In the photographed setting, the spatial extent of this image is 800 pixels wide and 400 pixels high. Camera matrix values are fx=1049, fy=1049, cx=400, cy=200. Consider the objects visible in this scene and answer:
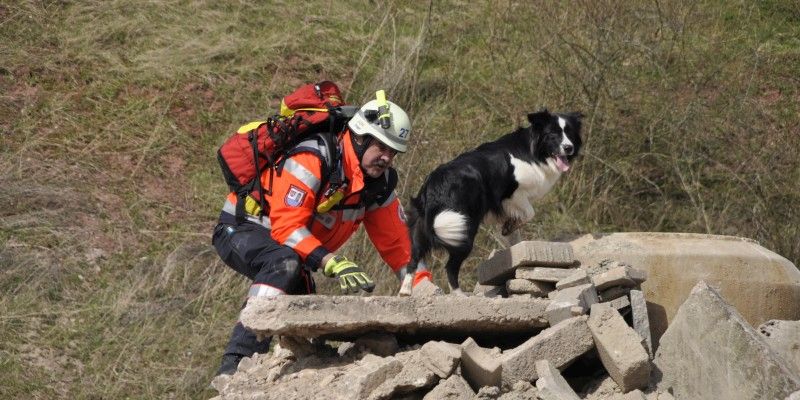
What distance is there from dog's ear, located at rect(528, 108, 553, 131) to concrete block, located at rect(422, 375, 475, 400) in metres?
3.26

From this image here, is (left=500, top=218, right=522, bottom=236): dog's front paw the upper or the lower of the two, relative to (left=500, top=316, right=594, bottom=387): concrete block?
lower

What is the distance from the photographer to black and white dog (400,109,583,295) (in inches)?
269

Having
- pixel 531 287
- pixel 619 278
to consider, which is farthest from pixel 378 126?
pixel 619 278

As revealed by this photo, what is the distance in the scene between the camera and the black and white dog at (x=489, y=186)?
22.4 feet

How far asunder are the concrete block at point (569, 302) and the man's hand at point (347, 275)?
2.81 feet

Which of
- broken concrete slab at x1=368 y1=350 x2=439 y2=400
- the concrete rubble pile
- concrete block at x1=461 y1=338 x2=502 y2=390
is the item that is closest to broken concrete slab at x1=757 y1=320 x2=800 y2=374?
the concrete rubble pile

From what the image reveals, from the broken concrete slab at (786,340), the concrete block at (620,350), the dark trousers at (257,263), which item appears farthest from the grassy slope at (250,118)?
the concrete block at (620,350)

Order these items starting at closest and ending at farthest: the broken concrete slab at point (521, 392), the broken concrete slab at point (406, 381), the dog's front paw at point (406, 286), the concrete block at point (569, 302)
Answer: the broken concrete slab at point (406, 381)
the broken concrete slab at point (521, 392)
the concrete block at point (569, 302)
the dog's front paw at point (406, 286)

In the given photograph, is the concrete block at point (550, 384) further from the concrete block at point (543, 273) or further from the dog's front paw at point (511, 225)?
the dog's front paw at point (511, 225)

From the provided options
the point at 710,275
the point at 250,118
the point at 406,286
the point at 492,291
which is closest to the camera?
the point at 710,275

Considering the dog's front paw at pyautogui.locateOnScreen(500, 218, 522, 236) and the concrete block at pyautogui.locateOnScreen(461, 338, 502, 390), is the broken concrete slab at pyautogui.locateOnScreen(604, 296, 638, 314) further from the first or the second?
the dog's front paw at pyautogui.locateOnScreen(500, 218, 522, 236)

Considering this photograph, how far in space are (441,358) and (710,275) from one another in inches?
84.7

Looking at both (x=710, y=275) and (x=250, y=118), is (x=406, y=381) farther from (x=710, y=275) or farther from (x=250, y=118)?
(x=250, y=118)

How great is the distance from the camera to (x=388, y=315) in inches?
180
